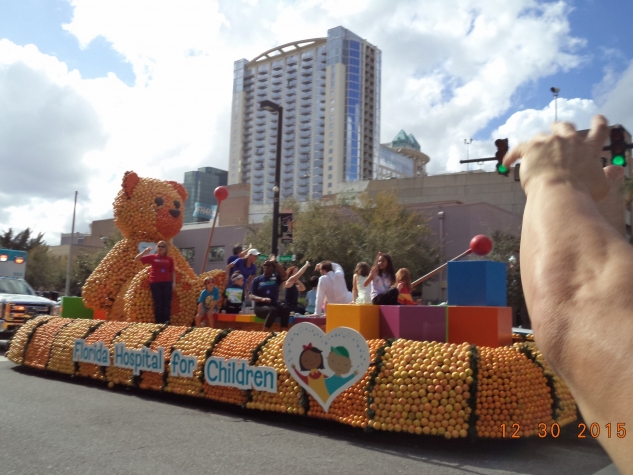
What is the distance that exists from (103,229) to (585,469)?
6551 centimetres

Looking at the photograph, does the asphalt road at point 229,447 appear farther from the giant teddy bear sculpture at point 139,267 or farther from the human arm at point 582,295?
the human arm at point 582,295

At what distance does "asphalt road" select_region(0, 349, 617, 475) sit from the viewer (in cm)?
510

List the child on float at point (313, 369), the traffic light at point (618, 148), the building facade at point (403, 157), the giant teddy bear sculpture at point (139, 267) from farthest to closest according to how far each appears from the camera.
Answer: the building facade at point (403, 157) < the giant teddy bear sculpture at point (139, 267) < the traffic light at point (618, 148) < the child on float at point (313, 369)

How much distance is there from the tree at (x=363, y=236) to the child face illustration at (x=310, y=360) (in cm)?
1836

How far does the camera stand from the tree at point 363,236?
25547 mm

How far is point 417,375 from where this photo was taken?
584 cm

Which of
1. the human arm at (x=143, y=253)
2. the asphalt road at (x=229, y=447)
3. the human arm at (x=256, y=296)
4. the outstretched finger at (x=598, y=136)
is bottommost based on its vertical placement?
the asphalt road at (x=229, y=447)

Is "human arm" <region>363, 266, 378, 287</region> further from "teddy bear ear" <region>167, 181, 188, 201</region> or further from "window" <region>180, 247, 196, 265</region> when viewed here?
"window" <region>180, 247, 196, 265</region>

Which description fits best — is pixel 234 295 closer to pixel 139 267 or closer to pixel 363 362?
pixel 139 267

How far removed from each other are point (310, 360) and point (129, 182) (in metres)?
6.13

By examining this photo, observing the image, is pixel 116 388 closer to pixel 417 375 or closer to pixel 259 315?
pixel 259 315

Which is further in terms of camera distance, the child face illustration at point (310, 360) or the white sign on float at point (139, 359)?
the white sign on float at point (139, 359)

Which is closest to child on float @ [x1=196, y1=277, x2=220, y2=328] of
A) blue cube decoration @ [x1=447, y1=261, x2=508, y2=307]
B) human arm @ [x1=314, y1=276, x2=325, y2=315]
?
human arm @ [x1=314, y1=276, x2=325, y2=315]

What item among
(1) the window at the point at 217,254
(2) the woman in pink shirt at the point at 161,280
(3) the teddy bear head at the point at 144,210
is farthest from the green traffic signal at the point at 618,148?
(1) the window at the point at 217,254
